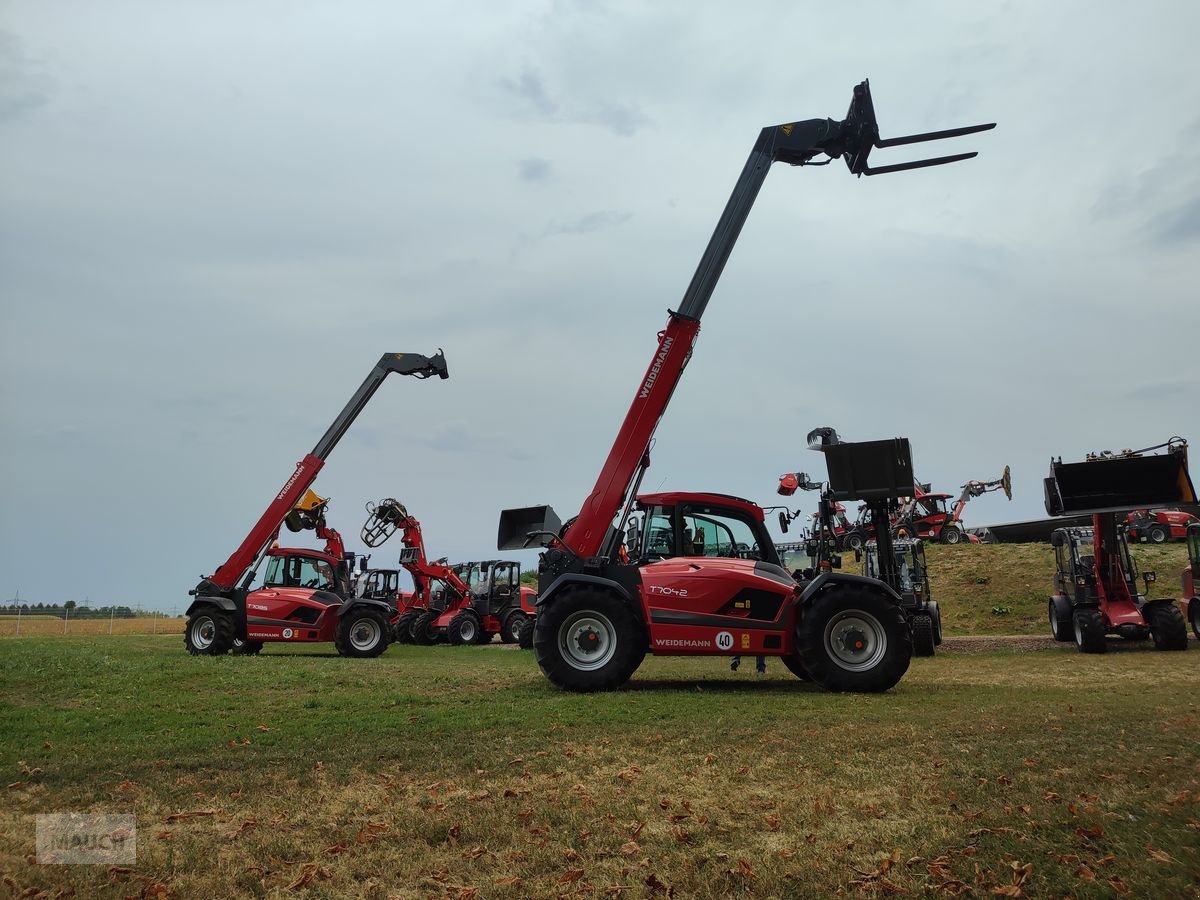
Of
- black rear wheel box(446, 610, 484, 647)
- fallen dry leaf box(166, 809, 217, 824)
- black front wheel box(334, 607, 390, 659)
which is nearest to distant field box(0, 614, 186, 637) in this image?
black rear wheel box(446, 610, 484, 647)

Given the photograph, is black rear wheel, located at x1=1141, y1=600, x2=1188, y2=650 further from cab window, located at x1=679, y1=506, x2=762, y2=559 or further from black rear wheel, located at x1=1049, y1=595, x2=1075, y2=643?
cab window, located at x1=679, y1=506, x2=762, y2=559

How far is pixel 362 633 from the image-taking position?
20.9 metres

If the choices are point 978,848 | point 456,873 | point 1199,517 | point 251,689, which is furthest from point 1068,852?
point 1199,517

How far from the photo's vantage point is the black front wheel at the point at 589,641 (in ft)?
35.9

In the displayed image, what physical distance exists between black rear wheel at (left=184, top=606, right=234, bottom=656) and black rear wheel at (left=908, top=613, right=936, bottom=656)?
1489cm

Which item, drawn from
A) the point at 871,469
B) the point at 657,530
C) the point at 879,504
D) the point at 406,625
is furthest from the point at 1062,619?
the point at 406,625

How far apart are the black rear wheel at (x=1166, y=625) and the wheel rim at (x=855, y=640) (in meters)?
9.39

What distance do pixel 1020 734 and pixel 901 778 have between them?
2066mm

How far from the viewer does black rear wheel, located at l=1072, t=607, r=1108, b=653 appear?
56.1 ft

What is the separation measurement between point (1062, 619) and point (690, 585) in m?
13.0

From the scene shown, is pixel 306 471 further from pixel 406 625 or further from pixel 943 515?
pixel 943 515

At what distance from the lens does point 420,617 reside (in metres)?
28.7

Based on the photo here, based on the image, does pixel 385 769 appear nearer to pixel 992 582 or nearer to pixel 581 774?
pixel 581 774

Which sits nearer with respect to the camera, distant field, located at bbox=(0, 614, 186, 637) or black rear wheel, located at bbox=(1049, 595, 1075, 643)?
black rear wheel, located at bbox=(1049, 595, 1075, 643)
